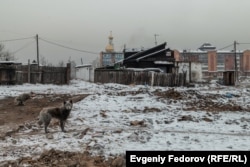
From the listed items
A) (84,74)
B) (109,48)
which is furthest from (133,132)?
(109,48)

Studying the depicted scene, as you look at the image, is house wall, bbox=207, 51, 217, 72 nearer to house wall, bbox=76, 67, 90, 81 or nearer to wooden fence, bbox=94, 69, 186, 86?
house wall, bbox=76, 67, 90, 81

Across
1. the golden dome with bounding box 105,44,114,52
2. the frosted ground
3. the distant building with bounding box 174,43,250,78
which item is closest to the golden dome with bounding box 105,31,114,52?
the golden dome with bounding box 105,44,114,52

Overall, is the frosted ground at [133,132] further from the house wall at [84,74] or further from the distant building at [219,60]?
the distant building at [219,60]

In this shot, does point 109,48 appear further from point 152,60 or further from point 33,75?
point 33,75

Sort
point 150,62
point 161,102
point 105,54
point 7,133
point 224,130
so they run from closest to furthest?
point 7,133 → point 224,130 → point 161,102 → point 150,62 → point 105,54

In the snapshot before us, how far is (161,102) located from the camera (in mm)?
16594

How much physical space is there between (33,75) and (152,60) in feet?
60.2

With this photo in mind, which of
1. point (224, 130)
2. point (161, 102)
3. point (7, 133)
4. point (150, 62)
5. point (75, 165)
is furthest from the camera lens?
point (150, 62)

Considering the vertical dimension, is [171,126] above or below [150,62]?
below

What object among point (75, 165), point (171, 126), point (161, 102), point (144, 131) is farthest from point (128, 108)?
point (75, 165)

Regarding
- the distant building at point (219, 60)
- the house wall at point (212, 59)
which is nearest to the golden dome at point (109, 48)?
the distant building at point (219, 60)

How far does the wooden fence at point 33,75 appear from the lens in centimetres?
2784

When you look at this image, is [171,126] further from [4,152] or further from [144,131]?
[4,152]

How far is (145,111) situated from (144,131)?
14.4 feet
